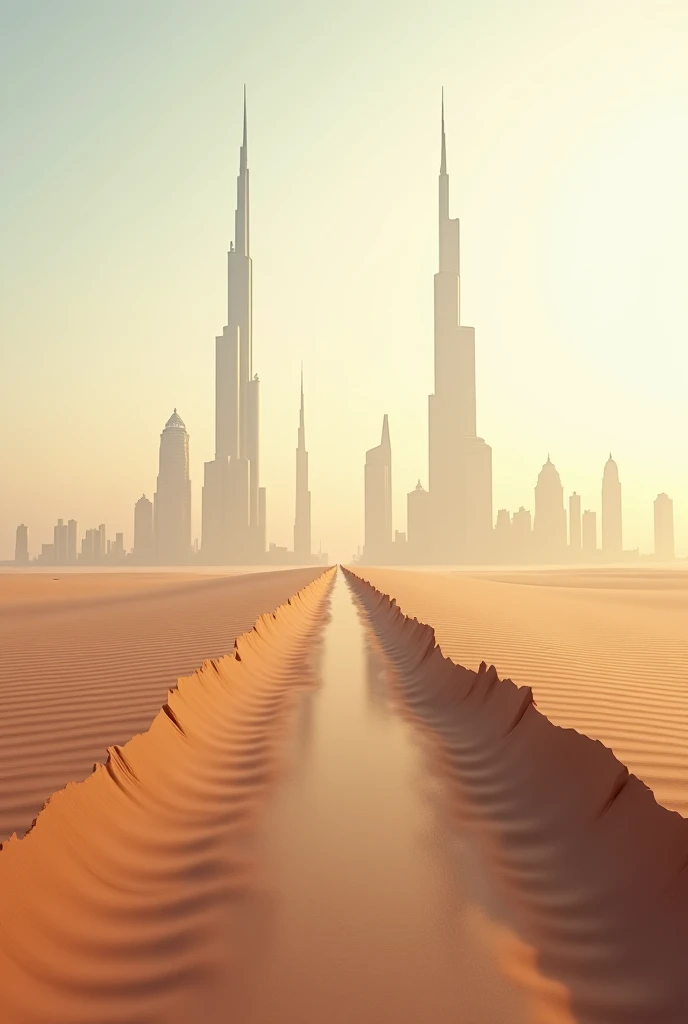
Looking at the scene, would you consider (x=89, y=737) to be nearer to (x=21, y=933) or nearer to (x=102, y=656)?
(x=21, y=933)

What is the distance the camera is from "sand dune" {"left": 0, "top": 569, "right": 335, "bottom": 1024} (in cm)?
180

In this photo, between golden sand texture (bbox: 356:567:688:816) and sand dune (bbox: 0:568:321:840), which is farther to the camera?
golden sand texture (bbox: 356:567:688:816)

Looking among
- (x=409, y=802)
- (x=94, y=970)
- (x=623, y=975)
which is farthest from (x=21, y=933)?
(x=409, y=802)

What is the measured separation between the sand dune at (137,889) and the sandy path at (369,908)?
0.13 metres

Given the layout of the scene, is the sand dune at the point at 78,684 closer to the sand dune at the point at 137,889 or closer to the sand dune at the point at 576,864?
the sand dune at the point at 137,889

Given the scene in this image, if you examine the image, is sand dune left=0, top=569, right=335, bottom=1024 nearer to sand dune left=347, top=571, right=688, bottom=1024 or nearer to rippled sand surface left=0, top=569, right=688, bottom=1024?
rippled sand surface left=0, top=569, right=688, bottom=1024

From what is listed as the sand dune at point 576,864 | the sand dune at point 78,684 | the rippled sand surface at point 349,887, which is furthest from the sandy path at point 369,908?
the sand dune at point 78,684

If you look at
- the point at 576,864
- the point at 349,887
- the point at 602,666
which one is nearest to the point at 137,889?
the point at 349,887

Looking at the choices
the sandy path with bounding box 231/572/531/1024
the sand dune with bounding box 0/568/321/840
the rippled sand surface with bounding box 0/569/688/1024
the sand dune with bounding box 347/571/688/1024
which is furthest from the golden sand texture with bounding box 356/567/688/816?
the sand dune with bounding box 0/568/321/840

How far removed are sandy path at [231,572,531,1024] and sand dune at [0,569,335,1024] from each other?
0.43 ft

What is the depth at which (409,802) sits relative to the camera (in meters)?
3.32

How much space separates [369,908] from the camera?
2.28 m

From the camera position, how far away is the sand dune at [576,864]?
185cm

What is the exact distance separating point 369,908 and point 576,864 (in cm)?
78
